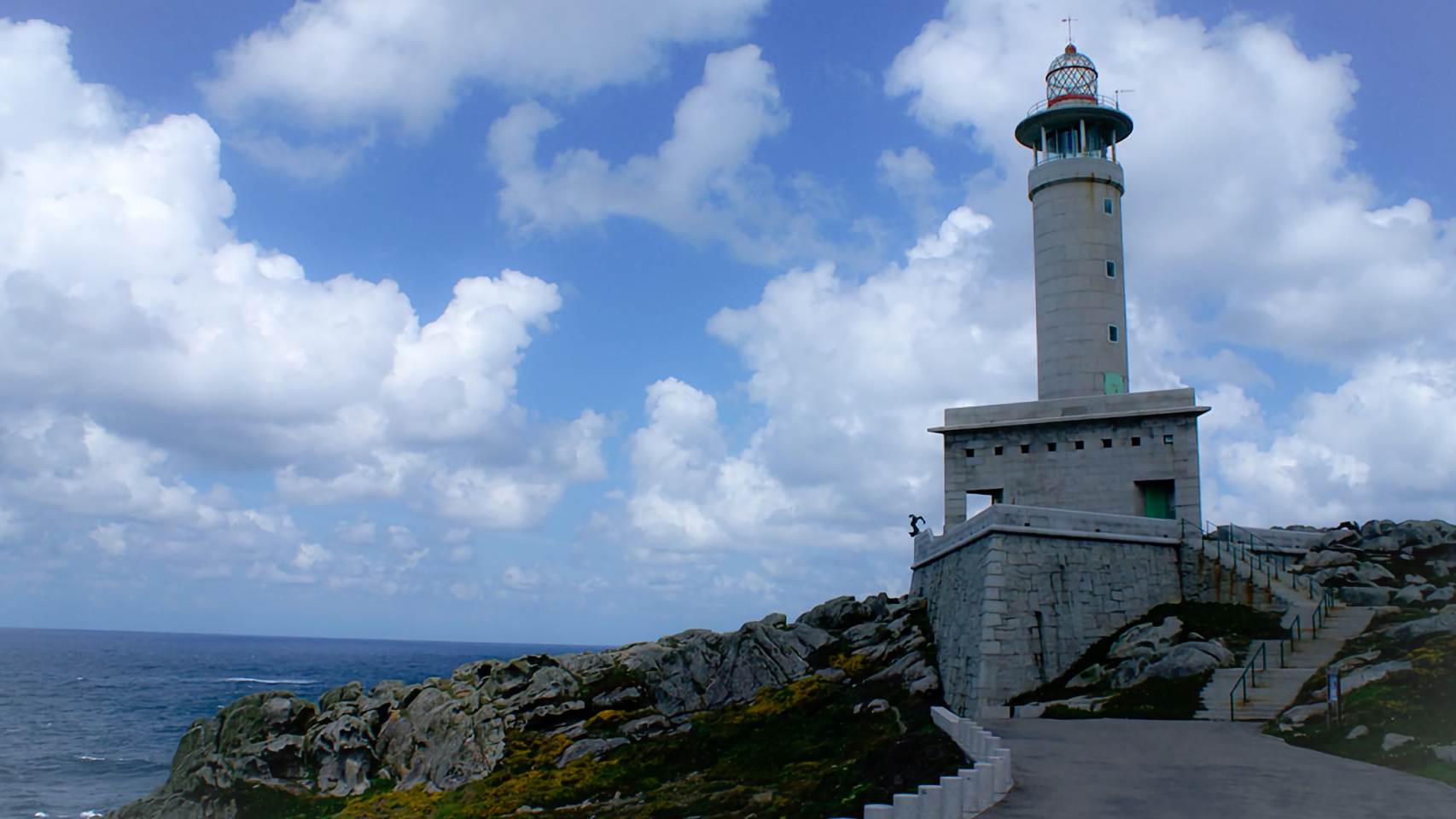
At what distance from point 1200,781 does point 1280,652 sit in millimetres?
9133

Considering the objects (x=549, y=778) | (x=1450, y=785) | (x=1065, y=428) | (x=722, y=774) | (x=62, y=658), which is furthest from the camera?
(x=62, y=658)

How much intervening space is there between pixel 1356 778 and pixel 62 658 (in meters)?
174

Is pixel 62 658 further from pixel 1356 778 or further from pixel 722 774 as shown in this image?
pixel 1356 778

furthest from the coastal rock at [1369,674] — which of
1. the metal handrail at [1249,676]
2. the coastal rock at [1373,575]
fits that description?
the coastal rock at [1373,575]

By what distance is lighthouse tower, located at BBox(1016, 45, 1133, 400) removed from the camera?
111 feet

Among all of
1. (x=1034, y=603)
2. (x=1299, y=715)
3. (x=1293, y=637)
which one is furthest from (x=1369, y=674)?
(x=1034, y=603)

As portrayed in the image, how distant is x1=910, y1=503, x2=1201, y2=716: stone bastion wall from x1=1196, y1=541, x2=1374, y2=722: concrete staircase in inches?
77.3

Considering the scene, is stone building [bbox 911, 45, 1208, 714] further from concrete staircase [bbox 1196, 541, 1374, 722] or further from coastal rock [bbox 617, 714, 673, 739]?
coastal rock [bbox 617, 714, 673, 739]

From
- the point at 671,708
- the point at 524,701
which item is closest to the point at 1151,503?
the point at 671,708

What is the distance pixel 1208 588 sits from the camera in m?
26.8

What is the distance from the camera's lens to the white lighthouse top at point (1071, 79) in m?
36.2

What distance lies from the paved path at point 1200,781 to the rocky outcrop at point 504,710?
10001 mm

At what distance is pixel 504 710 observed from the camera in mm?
30188

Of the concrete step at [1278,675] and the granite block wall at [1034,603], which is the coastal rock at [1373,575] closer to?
the concrete step at [1278,675]
